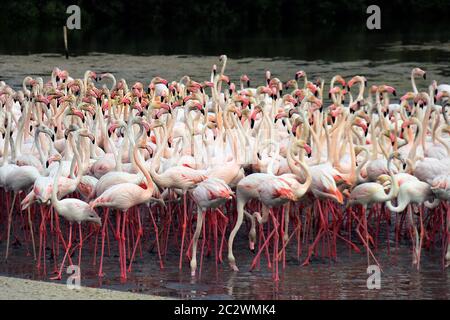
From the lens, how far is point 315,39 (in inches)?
1380

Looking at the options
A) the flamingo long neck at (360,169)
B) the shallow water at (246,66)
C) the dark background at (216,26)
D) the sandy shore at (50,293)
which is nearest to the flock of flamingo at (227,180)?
the flamingo long neck at (360,169)

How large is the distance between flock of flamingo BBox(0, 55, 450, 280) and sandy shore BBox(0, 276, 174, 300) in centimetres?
96

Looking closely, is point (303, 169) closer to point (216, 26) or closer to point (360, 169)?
point (360, 169)

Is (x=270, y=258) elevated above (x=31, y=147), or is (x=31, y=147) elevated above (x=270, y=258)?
(x=31, y=147)

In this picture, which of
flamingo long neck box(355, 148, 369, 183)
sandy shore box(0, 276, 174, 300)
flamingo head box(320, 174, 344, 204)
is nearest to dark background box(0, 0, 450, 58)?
flamingo long neck box(355, 148, 369, 183)

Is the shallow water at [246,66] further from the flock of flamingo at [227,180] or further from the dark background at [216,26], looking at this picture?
the flock of flamingo at [227,180]

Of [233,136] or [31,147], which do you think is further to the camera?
[31,147]

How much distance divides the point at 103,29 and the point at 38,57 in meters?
11.9

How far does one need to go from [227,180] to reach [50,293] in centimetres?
235

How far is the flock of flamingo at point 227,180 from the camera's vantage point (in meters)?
9.37

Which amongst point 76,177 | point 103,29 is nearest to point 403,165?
point 76,177

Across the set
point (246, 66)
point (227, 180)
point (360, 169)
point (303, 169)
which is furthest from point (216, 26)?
point (303, 169)
